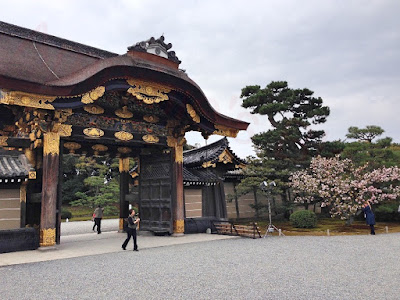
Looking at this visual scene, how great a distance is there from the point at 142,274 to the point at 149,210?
6830mm

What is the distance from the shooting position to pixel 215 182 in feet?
50.2

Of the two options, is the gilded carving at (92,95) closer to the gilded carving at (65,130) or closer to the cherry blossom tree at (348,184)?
the gilded carving at (65,130)

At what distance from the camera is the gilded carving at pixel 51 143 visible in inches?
371

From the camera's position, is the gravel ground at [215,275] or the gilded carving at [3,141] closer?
the gravel ground at [215,275]

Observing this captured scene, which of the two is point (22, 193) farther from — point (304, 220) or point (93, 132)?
point (304, 220)

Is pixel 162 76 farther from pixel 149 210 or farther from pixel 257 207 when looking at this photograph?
pixel 257 207

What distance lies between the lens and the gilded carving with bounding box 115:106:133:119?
37.5 ft

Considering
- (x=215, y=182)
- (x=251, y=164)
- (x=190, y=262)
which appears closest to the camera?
(x=190, y=262)

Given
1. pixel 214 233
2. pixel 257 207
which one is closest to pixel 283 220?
pixel 257 207

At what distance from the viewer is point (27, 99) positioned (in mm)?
8531

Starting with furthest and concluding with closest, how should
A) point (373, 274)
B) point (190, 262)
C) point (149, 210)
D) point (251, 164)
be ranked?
point (251, 164), point (149, 210), point (190, 262), point (373, 274)

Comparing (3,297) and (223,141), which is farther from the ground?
(223,141)

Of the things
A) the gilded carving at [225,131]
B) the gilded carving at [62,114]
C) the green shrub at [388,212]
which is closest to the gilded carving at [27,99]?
the gilded carving at [62,114]

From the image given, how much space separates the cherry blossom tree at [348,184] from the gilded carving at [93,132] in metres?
11.4
